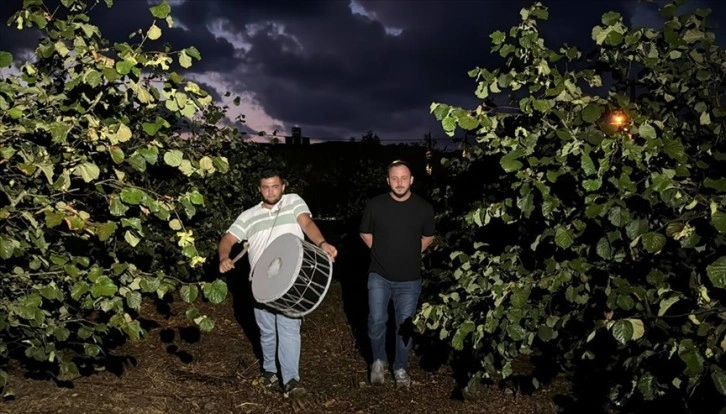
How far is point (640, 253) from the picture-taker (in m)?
Answer: 3.42

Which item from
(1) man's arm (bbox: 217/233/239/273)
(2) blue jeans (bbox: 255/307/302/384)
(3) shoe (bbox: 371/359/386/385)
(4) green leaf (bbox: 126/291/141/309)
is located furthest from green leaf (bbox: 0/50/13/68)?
(3) shoe (bbox: 371/359/386/385)

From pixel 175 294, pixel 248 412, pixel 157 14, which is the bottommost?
pixel 248 412

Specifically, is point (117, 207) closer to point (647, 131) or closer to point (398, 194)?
point (647, 131)

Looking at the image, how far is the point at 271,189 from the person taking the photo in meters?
5.57

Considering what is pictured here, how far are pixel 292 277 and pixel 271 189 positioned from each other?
97cm

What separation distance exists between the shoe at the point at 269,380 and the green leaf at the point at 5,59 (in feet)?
13.0

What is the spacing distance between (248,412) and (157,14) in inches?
152

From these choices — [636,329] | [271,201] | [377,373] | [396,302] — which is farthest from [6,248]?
[377,373]

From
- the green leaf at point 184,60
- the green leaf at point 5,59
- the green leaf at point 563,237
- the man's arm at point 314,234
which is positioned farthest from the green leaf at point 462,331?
the green leaf at point 5,59

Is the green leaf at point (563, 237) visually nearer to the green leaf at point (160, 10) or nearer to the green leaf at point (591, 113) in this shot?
the green leaf at point (591, 113)

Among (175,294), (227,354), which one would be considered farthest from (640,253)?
(175,294)

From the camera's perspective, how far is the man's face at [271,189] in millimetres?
5562

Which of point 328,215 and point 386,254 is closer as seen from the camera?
point 386,254

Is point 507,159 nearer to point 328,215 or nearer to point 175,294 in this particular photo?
point 175,294
